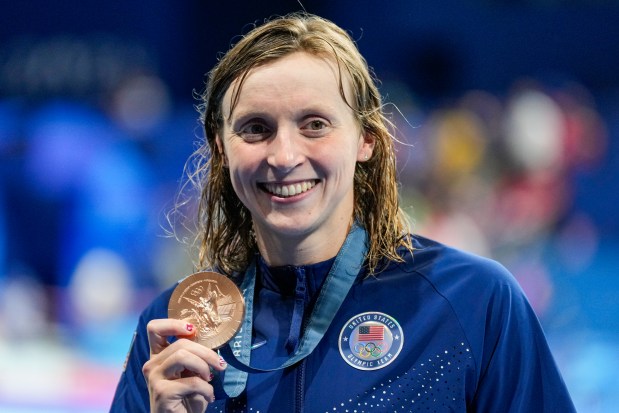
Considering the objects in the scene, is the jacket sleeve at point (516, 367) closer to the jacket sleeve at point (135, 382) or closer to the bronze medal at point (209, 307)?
the bronze medal at point (209, 307)

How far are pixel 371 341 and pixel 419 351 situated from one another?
0.35 ft

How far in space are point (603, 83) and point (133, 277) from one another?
567 cm

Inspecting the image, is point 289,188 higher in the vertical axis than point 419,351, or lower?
higher

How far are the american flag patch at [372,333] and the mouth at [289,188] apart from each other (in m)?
0.34

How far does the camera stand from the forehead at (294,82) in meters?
2.19

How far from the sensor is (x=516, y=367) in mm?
2137

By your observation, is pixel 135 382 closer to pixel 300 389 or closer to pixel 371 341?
pixel 300 389

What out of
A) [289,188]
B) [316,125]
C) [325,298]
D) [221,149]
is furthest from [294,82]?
[325,298]

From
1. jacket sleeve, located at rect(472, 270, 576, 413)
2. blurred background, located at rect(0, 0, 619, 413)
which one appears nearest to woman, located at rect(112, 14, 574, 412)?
jacket sleeve, located at rect(472, 270, 576, 413)

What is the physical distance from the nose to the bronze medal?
28 centimetres

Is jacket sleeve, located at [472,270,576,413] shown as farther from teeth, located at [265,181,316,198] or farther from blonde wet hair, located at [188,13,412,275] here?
teeth, located at [265,181,316,198]

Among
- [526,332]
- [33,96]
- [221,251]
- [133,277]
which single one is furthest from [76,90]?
[526,332]

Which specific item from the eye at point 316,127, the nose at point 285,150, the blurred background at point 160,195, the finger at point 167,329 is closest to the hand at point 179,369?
the finger at point 167,329

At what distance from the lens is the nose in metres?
2.16
